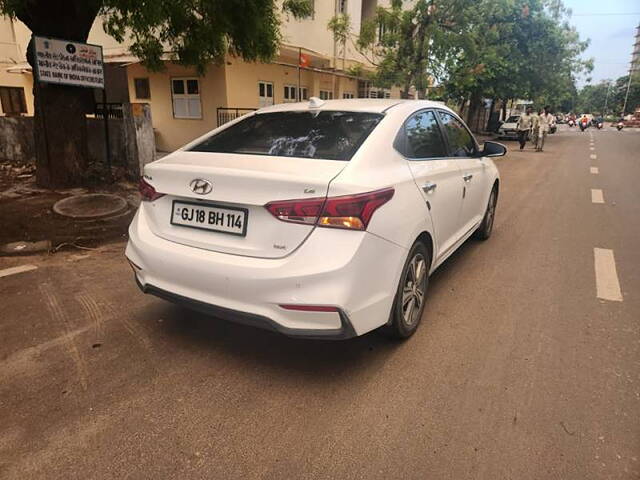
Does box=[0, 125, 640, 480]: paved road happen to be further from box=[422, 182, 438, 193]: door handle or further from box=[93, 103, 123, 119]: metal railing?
box=[93, 103, 123, 119]: metal railing

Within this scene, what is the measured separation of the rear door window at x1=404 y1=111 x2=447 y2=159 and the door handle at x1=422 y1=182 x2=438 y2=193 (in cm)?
21

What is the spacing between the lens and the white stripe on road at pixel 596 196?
8.41m

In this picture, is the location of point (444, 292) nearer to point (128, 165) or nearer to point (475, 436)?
point (475, 436)

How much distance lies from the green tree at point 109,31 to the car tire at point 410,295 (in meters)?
5.15

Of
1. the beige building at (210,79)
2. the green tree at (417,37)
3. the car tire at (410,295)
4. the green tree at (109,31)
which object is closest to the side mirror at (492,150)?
the car tire at (410,295)

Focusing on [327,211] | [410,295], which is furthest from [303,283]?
[410,295]

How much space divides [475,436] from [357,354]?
3.04ft

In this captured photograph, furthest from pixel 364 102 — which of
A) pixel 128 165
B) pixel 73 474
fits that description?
pixel 128 165

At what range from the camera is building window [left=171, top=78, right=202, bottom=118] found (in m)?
15.0

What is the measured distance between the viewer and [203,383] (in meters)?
2.68

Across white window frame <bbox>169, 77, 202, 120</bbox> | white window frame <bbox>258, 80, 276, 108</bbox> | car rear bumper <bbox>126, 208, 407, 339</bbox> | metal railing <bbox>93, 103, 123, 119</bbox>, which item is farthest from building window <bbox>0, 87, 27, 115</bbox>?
car rear bumper <bbox>126, 208, 407, 339</bbox>

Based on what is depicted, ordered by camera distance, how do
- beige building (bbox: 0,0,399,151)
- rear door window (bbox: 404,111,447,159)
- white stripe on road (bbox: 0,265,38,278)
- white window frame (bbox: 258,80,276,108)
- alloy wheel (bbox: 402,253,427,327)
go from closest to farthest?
alloy wheel (bbox: 402,253,427,327), rear door window (bbox: 404,111,447,159), white stripe on road (bbox: 0,265,38,278), beige building (bbox: 0,0,399,151), white window frame (bbox: 258,80,276,108)

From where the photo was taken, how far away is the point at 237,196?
8.34 ft

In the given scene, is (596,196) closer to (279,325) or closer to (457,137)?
(457,137)
